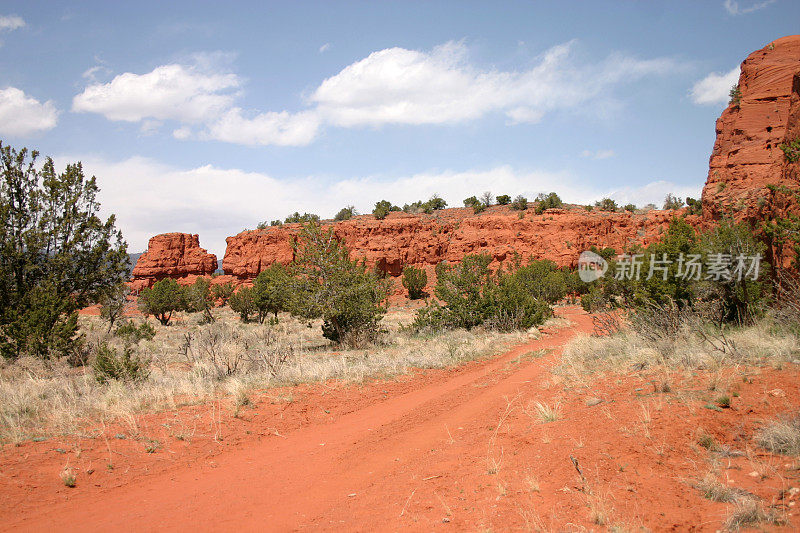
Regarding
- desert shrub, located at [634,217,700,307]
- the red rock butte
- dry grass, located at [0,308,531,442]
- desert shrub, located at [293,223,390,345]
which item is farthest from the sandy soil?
the red rock butte

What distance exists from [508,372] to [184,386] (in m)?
7.42

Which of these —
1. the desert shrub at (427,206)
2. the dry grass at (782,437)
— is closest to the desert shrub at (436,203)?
the desert shrub at (427,206)

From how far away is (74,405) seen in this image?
7.52 m

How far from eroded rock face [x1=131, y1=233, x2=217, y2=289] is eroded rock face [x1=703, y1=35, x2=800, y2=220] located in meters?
71.2

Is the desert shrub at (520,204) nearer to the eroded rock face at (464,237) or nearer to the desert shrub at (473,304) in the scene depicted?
the eroded rock face at (464,237)

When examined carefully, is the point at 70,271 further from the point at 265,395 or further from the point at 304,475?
the point at 304,475

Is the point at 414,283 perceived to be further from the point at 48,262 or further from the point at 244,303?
the point at 48,262

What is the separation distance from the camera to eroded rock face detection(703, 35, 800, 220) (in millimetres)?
18219

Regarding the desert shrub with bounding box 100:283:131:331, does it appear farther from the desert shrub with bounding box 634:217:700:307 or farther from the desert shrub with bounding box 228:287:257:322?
the desert shrub with bounding box 634:217:700:307

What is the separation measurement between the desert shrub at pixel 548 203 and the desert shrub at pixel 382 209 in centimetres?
2384

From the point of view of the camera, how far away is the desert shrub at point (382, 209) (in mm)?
71594

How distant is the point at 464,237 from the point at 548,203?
13234 mm

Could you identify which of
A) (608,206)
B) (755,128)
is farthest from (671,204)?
(755,128)

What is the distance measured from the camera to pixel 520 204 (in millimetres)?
65875
